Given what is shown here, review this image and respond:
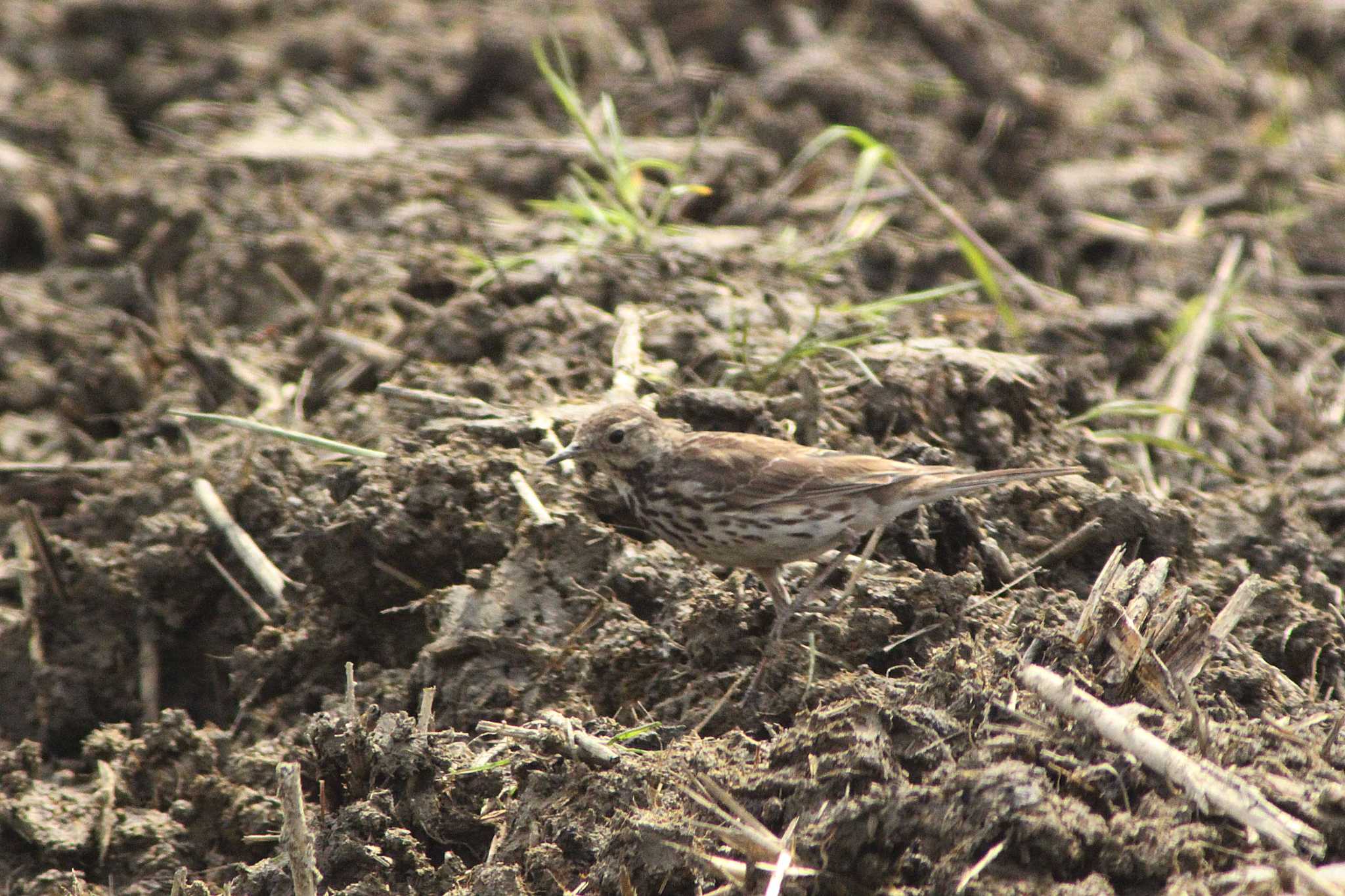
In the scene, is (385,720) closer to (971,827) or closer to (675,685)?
(675,685)

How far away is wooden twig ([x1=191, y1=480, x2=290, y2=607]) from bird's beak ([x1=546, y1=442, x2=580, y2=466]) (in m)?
1.09

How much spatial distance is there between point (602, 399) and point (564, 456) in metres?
0.64

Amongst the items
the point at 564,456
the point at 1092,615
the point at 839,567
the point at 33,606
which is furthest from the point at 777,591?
the point at 33,606

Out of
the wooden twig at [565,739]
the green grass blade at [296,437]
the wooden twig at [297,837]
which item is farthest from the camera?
the green grass blade at [296,437]

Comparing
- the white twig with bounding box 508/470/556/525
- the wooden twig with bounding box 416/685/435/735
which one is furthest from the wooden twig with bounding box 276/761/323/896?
the white twig with bounding box 508/470/556/525

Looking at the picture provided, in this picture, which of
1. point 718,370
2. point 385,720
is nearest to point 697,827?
point 385,720

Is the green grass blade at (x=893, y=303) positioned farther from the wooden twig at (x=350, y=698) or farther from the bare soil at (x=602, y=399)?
the wooden twig at (x=350, y=698)

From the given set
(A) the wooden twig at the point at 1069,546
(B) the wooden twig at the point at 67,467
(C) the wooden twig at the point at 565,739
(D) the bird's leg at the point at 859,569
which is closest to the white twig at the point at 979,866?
(C) the wooden twig at the point at 565,739

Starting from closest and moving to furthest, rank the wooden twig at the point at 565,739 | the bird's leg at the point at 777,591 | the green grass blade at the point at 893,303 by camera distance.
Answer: the wooden twig at the point at 565,739
the bird's leg at the point at 777,591
the green grass blade at the point at 893,303

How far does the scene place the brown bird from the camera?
16.0 ft

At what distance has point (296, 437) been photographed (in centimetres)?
548

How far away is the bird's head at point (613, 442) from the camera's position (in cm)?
508

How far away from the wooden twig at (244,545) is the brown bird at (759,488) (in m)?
1.12

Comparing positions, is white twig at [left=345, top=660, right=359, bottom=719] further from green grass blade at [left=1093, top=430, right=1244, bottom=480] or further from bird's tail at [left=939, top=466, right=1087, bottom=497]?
green grass blade at [left=1093, top=430, right=1244, bottom=480]
